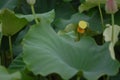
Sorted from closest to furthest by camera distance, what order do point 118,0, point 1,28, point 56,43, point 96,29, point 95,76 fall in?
point 95,76, point 56,43, point 1,28, point 118,0, point 96,29

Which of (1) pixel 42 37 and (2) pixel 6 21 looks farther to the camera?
(2) pixel 6 21

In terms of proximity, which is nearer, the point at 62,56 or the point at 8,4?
the point at 62,56

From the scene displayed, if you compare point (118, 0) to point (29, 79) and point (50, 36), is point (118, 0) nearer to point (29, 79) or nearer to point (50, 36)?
point (50, 36)

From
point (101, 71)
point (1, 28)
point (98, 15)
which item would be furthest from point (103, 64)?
point (98, 15)

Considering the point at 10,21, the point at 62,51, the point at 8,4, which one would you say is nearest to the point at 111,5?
the point at 62,51

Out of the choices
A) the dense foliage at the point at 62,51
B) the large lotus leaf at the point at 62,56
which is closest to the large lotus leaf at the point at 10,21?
the dense foliage at the point at 62,51

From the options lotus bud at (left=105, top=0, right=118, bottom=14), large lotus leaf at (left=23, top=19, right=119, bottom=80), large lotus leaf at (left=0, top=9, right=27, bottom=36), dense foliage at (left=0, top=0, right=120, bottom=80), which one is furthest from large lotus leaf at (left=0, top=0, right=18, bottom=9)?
lotus bud at (left=105, top=0, right=118, bottom=14)

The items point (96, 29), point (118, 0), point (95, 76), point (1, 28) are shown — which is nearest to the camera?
point (95, 76)

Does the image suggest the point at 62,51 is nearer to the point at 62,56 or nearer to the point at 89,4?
the point at 62,56

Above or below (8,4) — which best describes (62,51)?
above
